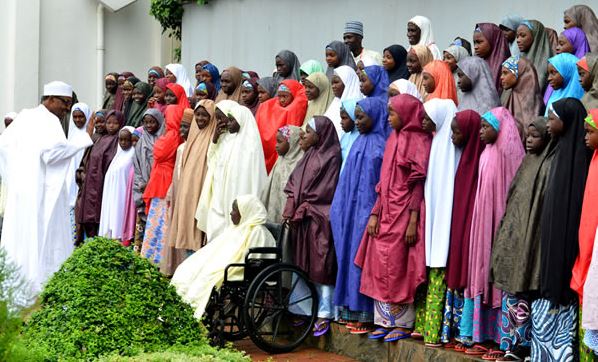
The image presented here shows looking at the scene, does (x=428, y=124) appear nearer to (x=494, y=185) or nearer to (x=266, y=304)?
(x=494, y=185)

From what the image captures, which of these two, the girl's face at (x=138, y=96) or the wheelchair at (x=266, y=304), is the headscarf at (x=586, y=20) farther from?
the girl's face at (x=138, y=96)

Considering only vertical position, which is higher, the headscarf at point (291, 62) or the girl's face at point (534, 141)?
the headscarf at point (291, 62)

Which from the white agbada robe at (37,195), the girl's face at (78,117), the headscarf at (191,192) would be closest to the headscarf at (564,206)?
the headscarf at (191,192)

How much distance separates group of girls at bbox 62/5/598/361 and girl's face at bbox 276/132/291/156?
0.6 inches

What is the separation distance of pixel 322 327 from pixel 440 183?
182 centimetres

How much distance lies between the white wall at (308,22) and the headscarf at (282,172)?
2741 mm

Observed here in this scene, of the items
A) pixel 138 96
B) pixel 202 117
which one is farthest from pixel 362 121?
pixel 138 96

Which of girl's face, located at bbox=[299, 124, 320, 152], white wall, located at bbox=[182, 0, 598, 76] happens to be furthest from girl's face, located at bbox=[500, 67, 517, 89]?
white wall, located at bbox=[182, 0, 598, 76]

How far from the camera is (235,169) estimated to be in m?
9.98

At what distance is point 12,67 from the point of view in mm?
17734

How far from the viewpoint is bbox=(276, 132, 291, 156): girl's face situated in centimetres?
956

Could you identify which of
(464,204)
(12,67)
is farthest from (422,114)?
(12,67)

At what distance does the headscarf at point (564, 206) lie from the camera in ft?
21.7

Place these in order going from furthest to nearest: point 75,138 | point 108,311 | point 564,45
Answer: point 75,138
point 564,45
point 108,311
